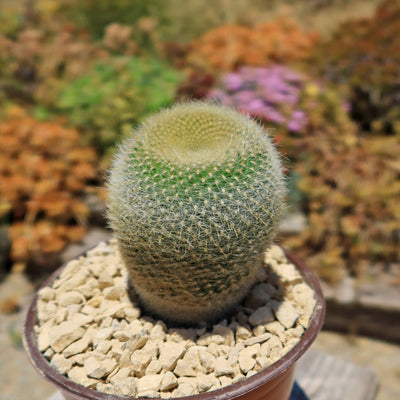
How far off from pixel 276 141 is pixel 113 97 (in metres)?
1.97

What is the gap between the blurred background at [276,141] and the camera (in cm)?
343

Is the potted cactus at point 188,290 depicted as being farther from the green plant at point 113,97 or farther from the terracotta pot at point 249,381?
the green plant at point 113,97

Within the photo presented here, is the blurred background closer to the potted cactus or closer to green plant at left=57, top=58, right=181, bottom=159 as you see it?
green plant at left=57, top=58, right=181, bottom=159

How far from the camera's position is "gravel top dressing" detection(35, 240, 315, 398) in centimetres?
160

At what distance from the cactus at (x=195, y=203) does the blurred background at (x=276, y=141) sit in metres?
1.01

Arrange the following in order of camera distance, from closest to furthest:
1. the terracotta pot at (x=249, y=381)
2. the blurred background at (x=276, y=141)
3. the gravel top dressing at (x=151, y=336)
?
the terracotta pot at (x=249, y=381) → the gravel top dressing at (x=151, y=336) → the blurred background at (x=276, y=141)

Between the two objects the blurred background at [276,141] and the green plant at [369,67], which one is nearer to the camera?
the blurred background at [276,141]

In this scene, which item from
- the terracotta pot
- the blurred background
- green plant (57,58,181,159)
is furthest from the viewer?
green plant (57,58,181,159)

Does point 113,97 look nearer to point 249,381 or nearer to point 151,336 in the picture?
point 151,336

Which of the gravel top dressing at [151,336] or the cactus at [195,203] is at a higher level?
the cactus at [195,203]

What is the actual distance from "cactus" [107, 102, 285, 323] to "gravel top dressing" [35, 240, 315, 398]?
17 cm

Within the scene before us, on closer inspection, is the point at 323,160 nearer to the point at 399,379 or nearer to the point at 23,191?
the point at 399,379

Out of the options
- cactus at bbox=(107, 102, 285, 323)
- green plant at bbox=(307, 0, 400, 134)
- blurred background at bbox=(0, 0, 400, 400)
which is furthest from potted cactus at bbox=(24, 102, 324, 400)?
green plant at bbox=(307, 0, 400, 134)

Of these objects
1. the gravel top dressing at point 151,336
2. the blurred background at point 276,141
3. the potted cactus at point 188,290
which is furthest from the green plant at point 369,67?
the potted cactus at point 188,290
